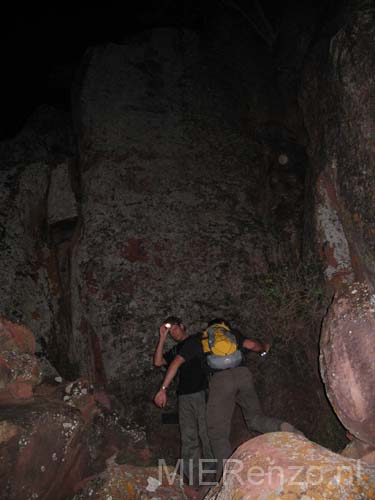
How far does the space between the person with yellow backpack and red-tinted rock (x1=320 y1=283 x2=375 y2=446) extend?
123cm

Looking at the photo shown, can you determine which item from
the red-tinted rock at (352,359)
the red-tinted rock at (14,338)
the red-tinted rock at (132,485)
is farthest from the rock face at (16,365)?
the red-tinted rock at (352,359)

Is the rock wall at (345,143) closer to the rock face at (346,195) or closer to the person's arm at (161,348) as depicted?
the rock face at (346,195)

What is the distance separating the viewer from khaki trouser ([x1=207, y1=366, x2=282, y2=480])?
14.0 feet

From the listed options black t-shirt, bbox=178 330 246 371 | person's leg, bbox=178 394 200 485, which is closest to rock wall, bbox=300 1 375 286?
black t-shirt, bbox=178 330 246 371

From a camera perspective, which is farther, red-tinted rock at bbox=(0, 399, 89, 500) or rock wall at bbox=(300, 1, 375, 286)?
rock wall at bbox=(300, 1, 375, 286)

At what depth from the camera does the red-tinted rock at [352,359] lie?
2.88 meters

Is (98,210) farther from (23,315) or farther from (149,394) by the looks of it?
(149,394)

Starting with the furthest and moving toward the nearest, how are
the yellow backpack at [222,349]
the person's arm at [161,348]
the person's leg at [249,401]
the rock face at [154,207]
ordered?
the rock face at [154,207], the person's arm at [161,348], the person's leg at [249,401], the yellow backpack at [222,349]

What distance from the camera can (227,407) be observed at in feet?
14.4

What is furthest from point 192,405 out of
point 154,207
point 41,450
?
point 154,207

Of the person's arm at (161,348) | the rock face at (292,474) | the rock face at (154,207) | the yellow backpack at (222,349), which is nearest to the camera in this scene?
the rock face at (292,474)

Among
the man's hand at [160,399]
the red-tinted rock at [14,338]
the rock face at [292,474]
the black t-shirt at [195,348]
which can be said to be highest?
the red-tinted rock at [14,338]

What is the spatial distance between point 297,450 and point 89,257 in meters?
4.40

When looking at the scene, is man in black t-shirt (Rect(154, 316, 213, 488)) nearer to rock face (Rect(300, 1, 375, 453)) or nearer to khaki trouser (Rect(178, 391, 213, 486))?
khaki trouser (Rect(178, 391, 213, 486))
